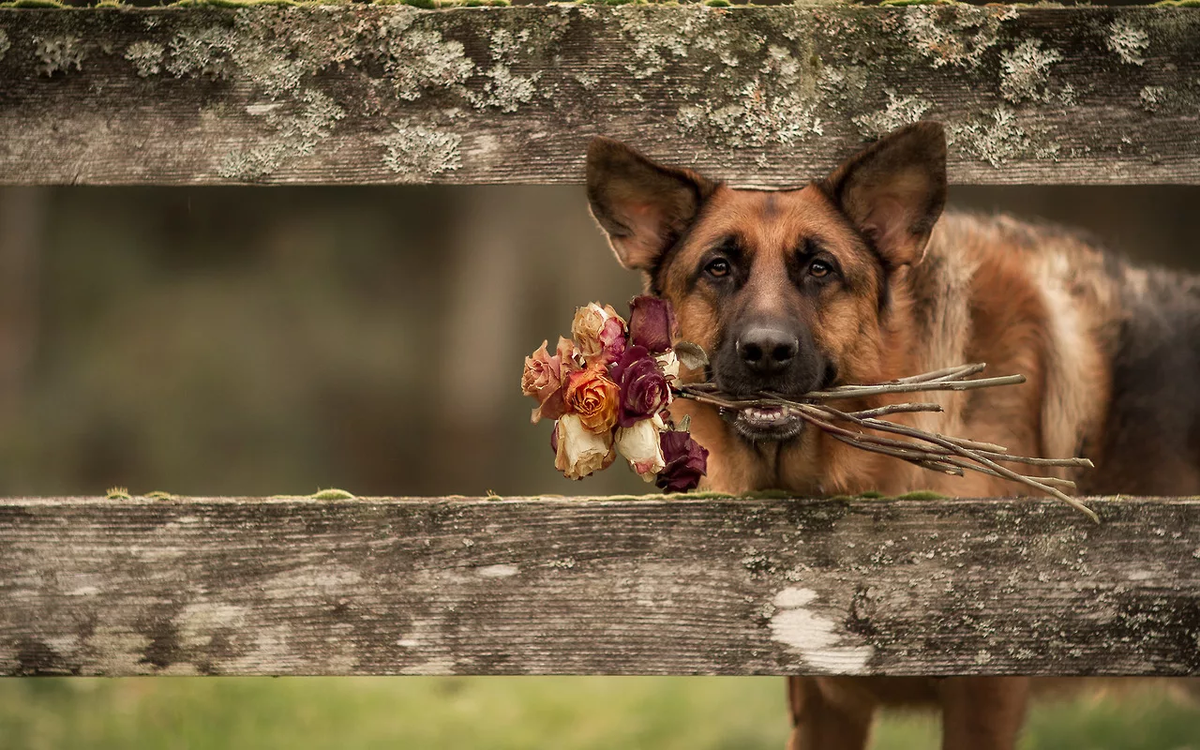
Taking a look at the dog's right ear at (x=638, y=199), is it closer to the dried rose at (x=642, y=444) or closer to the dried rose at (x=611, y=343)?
the dried rose at (x=611, y=343)

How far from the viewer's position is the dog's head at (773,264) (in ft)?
7.00

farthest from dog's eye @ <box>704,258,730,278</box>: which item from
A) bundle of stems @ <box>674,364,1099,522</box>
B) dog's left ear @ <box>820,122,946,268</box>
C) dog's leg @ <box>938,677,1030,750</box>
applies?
dog's leg @ <box>938,677,1030,750</box>

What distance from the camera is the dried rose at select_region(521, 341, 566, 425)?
5.59 feet

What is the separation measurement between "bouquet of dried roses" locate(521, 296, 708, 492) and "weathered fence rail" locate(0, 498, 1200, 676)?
→ 8 cm

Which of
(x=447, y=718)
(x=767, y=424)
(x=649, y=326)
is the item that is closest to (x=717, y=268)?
(x=767, y=424)

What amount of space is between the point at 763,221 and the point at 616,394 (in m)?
0.91

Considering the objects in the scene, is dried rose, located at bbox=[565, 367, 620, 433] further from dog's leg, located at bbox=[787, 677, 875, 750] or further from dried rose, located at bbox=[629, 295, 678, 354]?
dog's leg, located at bbox=[787, 677, 875, 750]

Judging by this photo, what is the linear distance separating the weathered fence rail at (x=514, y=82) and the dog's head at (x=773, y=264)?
0.28 m

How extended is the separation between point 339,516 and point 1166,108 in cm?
164

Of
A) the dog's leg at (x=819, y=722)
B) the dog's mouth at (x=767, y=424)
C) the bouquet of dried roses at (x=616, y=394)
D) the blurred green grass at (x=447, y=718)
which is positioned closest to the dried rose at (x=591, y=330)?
the bouquet of dried roses at (x=616, y=394)

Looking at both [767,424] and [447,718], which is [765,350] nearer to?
[767,424]

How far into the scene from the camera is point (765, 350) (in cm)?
211

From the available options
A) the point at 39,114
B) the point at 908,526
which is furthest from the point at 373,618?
the point at 39,114

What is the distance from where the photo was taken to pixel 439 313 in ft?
28.6
